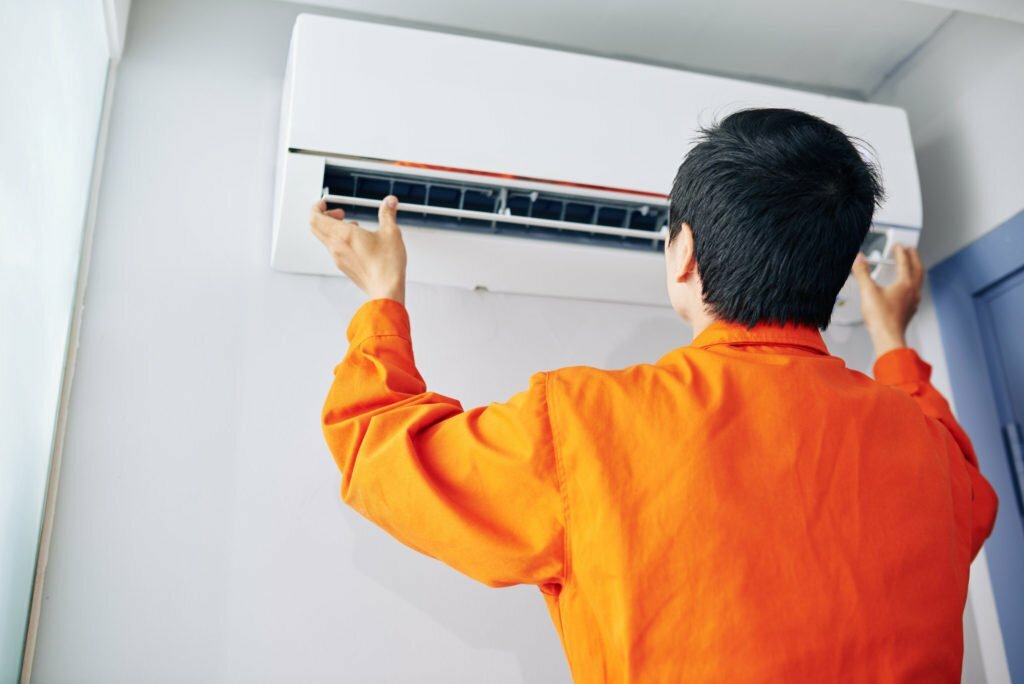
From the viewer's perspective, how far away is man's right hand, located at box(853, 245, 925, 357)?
152 centimetres

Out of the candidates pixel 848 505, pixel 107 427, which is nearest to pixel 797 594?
pixel 848 505

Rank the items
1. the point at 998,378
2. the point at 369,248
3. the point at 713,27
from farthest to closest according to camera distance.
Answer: the point at 713,27 < the point at 998,378 < the point at 369,248

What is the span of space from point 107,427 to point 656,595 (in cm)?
92

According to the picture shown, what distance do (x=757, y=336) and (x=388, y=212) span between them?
0.60 metres

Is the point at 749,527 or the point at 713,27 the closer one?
the point at 749,527

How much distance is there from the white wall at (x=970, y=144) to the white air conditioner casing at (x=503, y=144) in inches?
6.9

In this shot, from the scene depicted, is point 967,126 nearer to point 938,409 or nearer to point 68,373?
point 938,409

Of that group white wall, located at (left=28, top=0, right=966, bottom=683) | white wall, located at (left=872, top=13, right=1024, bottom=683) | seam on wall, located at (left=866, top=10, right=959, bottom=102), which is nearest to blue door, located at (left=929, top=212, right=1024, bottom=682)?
white wall, located at (left=872, top=13, right=1024, bottom=683)

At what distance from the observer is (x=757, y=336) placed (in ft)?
3.24

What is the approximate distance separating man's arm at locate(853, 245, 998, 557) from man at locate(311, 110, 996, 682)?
0.15 meters

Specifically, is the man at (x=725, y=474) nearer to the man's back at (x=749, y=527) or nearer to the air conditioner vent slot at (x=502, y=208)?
the man's back at (x=749, y=527)

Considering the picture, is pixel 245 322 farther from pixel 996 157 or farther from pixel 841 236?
pixel 996 157

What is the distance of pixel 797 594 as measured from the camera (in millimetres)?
868

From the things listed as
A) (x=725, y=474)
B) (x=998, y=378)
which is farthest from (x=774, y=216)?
(x=998, y=378)
